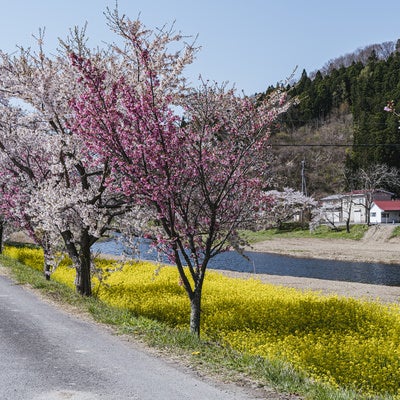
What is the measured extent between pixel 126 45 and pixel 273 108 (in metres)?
4.03

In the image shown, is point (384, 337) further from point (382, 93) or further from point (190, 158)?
point (382, 93)

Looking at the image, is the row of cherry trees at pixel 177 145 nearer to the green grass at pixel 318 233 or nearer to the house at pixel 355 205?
the green grass at pixel 318 233

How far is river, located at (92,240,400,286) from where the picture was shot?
35656 millimetres

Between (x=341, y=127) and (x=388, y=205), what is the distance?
181 ft

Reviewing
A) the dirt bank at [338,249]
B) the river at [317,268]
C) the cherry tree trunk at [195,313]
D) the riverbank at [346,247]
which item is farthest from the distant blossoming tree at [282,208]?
the riverbank at [346,247]

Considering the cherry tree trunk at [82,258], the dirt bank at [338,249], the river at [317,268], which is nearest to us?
the cherry tree trunk at [82,258]

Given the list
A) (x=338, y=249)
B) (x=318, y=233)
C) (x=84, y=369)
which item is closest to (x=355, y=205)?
(x=318, y=233)

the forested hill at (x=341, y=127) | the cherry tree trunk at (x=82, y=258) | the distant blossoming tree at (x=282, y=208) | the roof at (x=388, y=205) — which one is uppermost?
the forested hill at (x=341, y=127)

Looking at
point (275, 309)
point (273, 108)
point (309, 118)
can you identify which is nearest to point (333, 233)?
point (275, 309)

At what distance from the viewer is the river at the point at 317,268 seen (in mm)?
35656

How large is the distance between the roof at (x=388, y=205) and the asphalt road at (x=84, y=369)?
246 feet

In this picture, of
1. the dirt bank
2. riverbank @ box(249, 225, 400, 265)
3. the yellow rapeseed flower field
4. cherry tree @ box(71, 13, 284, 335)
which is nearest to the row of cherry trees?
cherry tree @ box(71, 13, 284, 335)

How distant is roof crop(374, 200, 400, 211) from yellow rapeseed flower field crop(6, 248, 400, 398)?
207ft

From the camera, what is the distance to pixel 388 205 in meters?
78.7
